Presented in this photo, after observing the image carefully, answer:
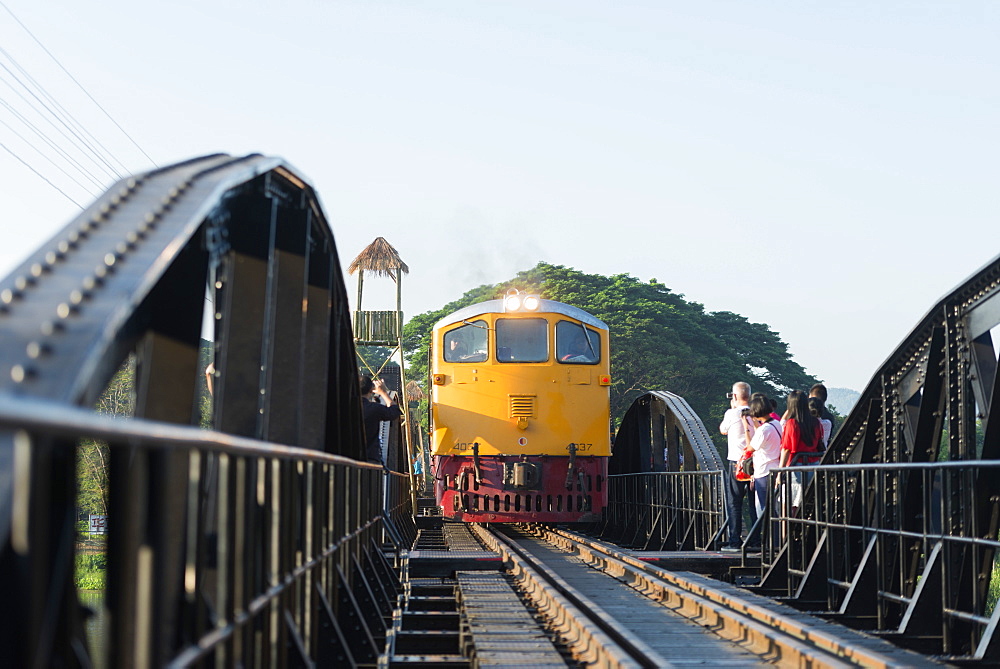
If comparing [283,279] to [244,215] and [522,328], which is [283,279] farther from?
[522,328]

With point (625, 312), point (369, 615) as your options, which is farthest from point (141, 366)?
point (625, 312)

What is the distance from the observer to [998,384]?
264 inches

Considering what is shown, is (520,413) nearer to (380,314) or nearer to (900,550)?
(900,550)

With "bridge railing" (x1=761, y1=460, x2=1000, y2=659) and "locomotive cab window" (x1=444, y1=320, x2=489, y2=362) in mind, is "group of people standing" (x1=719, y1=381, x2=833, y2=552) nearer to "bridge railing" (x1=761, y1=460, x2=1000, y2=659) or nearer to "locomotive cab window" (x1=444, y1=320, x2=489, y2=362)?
"bridge railing" (x1=761, y1=460, x2=1000, y2=659)

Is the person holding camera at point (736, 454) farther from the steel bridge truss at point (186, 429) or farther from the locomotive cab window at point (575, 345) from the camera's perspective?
the steel bridge truss at point (186, 429)

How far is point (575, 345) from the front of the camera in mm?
18484

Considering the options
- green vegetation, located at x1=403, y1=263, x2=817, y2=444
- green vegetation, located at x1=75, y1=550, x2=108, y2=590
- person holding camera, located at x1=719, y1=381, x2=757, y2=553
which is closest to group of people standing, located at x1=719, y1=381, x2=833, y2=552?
person holding camera, located at x1=719, y1=381, x2=757, y2=553

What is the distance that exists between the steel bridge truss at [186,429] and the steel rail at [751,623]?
2.35m

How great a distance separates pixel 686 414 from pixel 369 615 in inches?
353

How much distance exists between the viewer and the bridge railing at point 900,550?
22.0 feet

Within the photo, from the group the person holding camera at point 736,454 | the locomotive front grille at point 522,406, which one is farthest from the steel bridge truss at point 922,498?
the locomotive front grille at point 522,406

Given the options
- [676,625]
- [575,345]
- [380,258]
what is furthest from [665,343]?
[676,625]

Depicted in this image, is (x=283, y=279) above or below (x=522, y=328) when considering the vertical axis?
below

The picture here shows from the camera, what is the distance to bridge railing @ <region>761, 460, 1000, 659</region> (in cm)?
670
